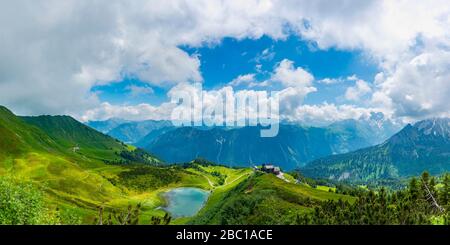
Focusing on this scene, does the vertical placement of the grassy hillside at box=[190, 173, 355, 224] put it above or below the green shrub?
above

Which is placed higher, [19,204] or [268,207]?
[268,207]

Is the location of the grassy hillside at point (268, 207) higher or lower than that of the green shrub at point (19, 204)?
higher

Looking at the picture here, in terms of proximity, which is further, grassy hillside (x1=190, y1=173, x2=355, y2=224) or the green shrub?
grassy hillside (x1=190, y1=173, x2=355, y2=224)

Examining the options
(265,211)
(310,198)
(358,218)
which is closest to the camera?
(358,218)

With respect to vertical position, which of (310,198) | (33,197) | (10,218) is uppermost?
(310,198)

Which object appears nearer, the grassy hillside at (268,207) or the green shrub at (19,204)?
the green shrub at (19,204)

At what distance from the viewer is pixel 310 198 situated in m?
160

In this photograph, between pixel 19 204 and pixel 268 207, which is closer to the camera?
pixel 19 204
